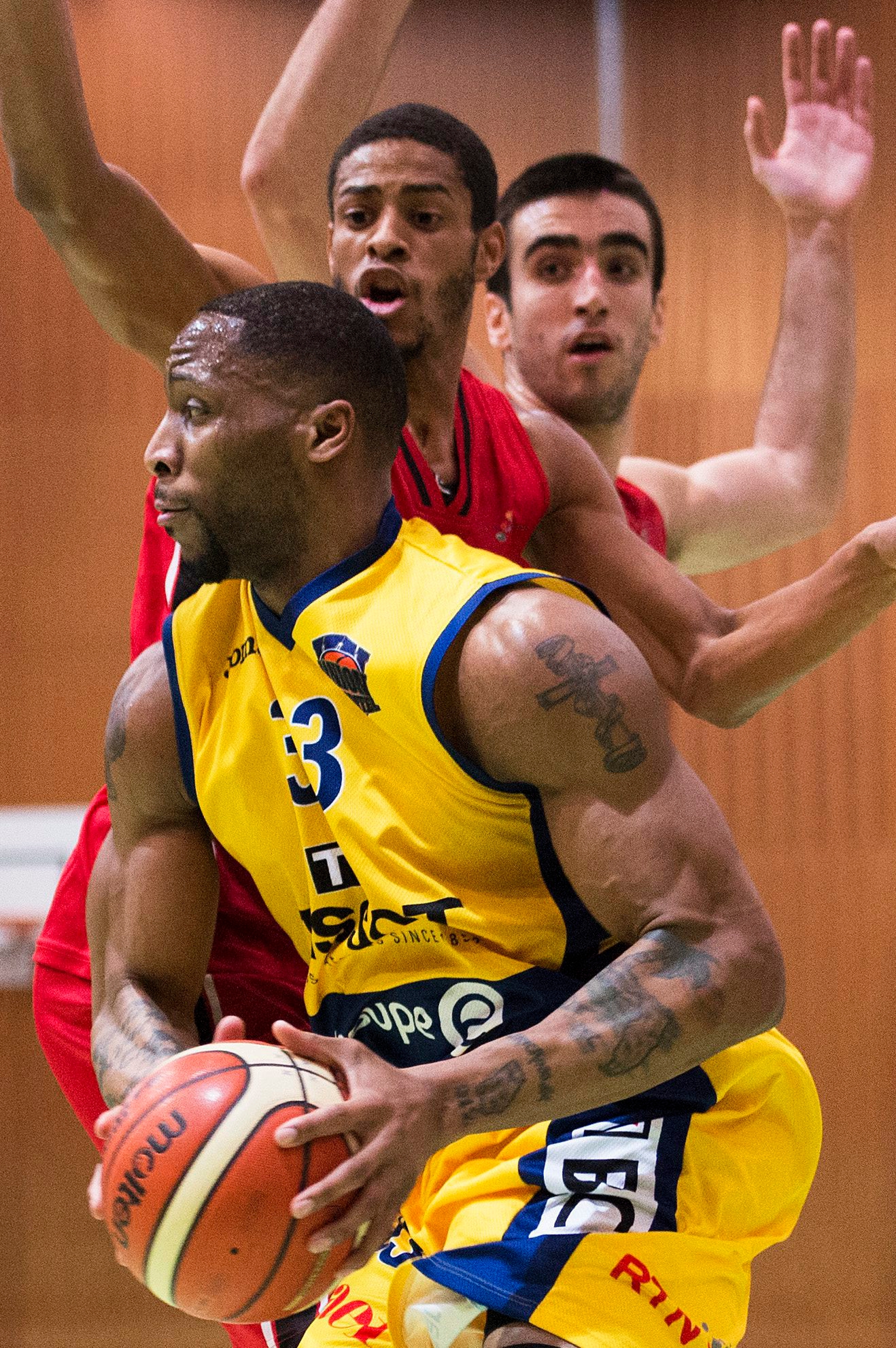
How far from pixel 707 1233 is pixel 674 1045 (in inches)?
15.2

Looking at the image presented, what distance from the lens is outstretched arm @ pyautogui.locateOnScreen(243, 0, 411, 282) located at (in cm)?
299

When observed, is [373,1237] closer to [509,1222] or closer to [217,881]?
[509,1222]

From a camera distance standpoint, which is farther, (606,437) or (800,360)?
(800,360)

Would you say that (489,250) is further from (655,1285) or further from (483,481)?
(655,1285)

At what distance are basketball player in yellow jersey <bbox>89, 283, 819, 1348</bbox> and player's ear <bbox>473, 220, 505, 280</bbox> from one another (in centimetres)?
53

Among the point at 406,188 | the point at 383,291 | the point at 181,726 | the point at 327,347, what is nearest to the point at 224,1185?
the point at 181,726

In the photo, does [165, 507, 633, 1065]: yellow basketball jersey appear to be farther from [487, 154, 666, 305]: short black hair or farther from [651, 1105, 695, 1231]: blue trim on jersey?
[487, 154, 666, 305]: short black hair

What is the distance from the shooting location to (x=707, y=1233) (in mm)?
2027

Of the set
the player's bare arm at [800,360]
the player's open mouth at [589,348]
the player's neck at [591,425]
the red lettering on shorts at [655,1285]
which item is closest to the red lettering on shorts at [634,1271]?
the red lettering on shorts at [655,1285]

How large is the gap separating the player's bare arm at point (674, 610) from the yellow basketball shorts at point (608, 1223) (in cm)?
75

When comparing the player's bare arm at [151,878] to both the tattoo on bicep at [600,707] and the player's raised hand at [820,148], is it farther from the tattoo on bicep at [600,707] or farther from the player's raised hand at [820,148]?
the player's raised hand at [820,148]

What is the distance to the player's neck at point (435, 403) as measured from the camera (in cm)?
251

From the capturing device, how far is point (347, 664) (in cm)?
201

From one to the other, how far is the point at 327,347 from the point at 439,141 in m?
0.63
